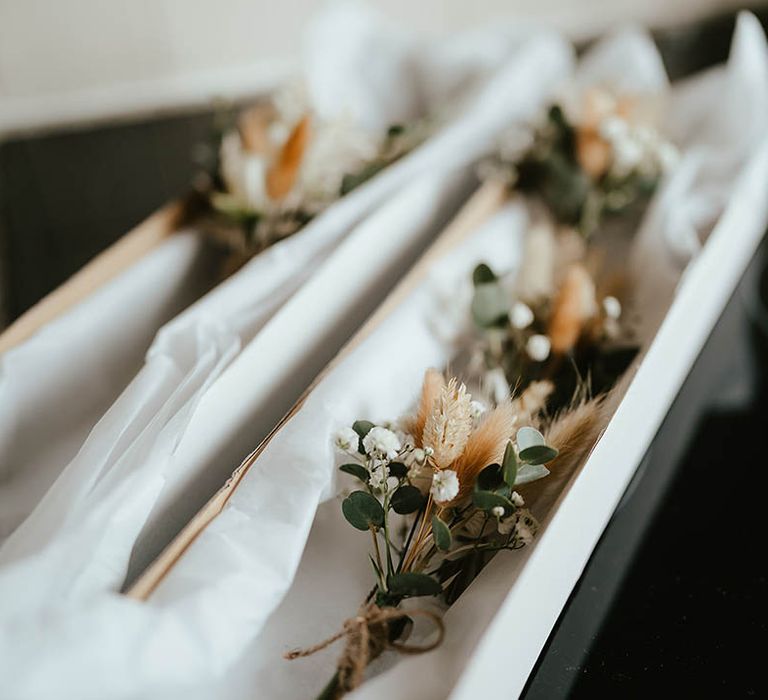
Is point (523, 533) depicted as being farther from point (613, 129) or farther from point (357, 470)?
point (613, 129)

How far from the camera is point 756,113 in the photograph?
1.17 meters

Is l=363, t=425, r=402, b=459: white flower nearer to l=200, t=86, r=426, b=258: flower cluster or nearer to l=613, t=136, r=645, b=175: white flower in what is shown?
l=200, t=86, r=426, b=258: flower cluster

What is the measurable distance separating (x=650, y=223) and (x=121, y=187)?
1.10 meters

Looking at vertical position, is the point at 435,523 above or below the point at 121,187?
below

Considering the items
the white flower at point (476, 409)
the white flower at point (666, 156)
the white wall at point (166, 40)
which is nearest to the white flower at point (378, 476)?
the white flower at point (476, 409)

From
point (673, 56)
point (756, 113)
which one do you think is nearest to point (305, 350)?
point (756, 113)

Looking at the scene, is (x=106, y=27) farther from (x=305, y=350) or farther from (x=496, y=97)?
(x=305, y=350)

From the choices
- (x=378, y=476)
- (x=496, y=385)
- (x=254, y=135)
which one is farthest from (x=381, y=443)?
(x=254, y=135)

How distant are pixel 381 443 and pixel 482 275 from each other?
364mm

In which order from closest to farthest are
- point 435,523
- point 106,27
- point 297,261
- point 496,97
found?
1. point 435,523
2. point 297,261
3. point 496,97
4. point 106,27

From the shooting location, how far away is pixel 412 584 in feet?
2.26

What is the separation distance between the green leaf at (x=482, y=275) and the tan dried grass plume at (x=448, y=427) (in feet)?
0.99

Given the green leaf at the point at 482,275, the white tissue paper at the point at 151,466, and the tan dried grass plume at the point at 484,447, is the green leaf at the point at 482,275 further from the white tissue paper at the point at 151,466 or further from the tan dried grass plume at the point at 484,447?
the tan dried grass plume at the point at 484,447

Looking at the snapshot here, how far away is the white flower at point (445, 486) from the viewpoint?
2.21 ft
